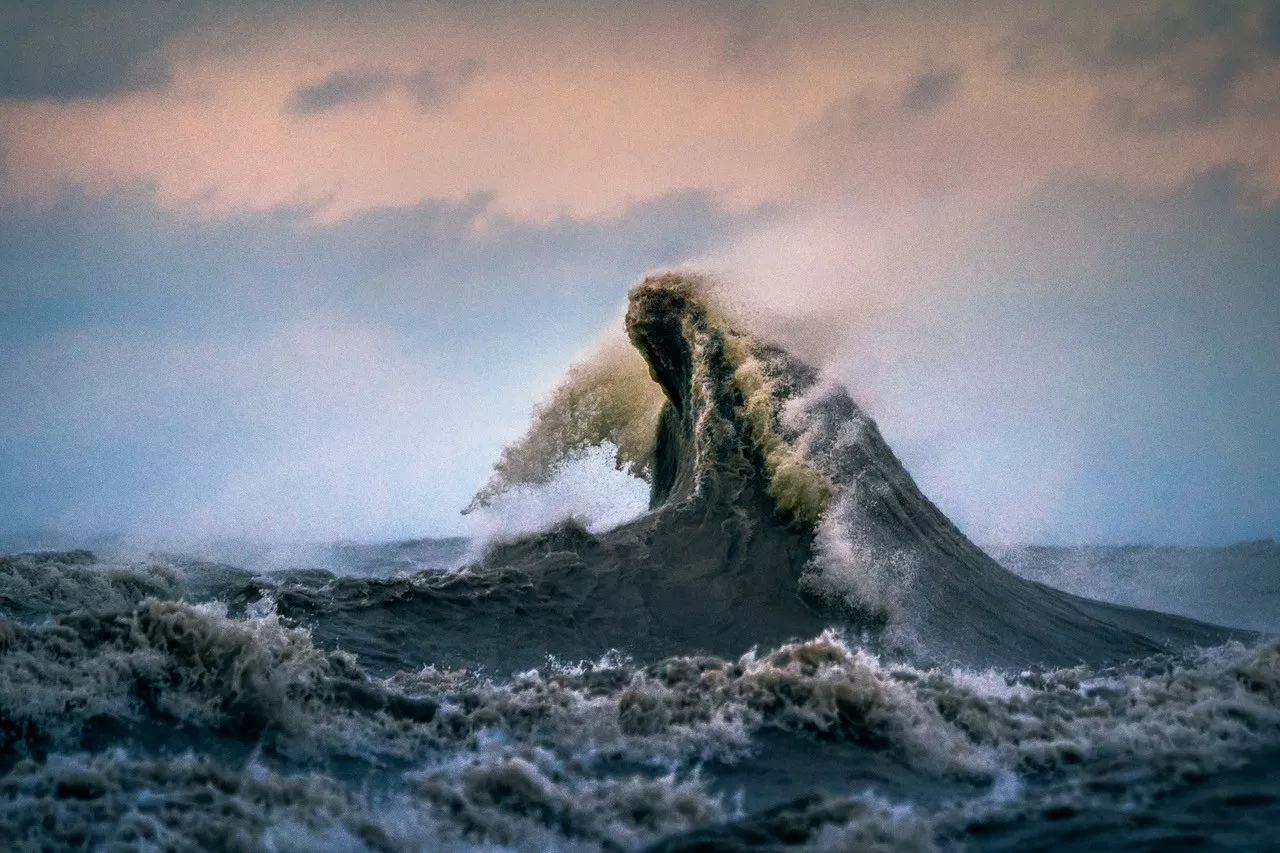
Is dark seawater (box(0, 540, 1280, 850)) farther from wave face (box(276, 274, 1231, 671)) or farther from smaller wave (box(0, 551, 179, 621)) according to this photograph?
smaller wave (box(0, 551, 179, 621))

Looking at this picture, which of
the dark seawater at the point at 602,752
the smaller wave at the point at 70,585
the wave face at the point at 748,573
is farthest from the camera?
the smaller wave at the point at 70,585

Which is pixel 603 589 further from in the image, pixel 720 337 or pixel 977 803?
pixel 977 803

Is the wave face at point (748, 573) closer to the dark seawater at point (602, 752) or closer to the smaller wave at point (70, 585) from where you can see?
the dark seawater at point (602, 752)

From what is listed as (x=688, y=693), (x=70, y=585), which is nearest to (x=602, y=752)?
(x=688, y=693)

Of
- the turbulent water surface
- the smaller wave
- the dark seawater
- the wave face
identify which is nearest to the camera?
the dark seawater

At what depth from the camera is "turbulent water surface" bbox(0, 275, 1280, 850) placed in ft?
16.1

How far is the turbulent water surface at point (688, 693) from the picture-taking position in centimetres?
492

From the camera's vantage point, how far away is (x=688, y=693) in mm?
7168

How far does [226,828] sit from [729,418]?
9072mm

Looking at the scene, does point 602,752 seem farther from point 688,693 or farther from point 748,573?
point 748,573

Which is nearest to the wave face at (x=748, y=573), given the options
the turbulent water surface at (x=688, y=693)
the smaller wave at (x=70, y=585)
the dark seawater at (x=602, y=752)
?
the turbulent water surface at (x=688, y=693)

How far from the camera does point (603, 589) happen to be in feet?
36.3

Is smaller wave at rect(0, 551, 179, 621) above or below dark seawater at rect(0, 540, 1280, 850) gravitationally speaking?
above

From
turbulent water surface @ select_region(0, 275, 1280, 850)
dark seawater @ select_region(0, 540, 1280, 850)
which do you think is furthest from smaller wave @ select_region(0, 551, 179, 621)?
dark seawater @ select_region(0, 540, 1280, 850)
